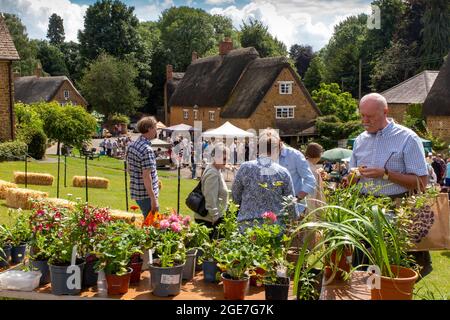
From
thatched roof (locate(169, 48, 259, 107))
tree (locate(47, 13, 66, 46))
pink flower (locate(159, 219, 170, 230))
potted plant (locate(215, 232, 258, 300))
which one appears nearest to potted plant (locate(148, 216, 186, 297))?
pink flower (locate(159, 219, 170, 230))

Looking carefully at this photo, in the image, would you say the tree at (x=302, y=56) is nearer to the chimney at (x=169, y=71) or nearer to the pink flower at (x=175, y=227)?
the chimney at (x=169, y=71)

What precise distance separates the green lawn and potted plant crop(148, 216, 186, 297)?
21.7 feet

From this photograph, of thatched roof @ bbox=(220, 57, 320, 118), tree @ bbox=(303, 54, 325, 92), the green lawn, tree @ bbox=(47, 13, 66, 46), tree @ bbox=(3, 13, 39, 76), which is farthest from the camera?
tree @ bbox=(3, 13, 39, 76)

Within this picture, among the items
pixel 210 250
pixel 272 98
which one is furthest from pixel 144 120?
pixel 272 98

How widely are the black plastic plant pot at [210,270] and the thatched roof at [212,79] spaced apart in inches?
1497

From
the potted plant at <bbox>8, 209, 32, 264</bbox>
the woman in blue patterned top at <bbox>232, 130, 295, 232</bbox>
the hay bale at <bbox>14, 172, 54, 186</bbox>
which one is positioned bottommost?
the hay bale at <bbox>14, 172, 54, 186</bbox>

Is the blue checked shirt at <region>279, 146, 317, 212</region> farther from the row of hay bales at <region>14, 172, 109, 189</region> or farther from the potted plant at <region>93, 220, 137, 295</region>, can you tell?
the row of hay bales at <region>14, 172, 109, 189</region>

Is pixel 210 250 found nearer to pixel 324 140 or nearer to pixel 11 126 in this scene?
pixel 11 126

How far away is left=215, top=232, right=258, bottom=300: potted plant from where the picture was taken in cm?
365

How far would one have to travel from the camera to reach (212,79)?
44.5 metres

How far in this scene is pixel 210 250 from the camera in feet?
13.9

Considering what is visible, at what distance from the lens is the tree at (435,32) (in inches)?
1517

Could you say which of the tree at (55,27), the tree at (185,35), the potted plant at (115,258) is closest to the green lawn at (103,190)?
the tree at (55,27)

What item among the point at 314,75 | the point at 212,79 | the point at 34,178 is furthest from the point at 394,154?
the point at 314,75
